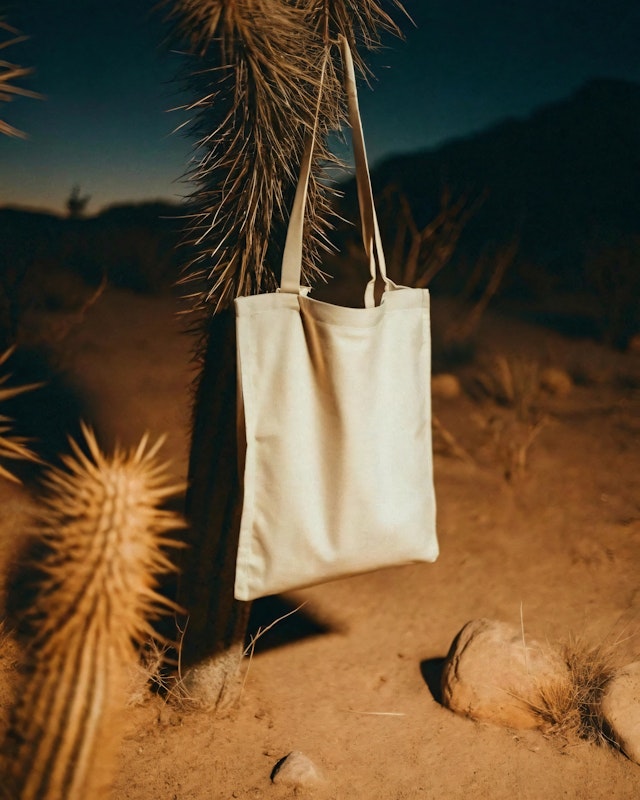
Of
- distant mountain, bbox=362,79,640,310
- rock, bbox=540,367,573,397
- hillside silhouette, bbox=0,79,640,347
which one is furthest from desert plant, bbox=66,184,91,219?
distant mountain, bbox=362,79,640,310

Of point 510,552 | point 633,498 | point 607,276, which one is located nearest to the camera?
point 510,552

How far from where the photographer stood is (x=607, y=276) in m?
6.13

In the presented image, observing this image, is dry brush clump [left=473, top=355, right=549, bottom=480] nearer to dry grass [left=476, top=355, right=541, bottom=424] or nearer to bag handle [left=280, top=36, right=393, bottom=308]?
dry grass [left=476, top=355, right=541, bottom=424]

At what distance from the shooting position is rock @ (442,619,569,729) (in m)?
2.06

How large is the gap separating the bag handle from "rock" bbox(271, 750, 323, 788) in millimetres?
1160

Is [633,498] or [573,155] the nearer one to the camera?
[633,498]

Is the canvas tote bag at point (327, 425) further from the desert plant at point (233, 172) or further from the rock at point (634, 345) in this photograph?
the rock at point (634, 345)

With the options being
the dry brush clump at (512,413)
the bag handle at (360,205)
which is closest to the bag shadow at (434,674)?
the bag handle at (360,205)

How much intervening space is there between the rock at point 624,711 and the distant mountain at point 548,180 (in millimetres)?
5860

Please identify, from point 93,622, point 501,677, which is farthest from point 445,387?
point 93,622

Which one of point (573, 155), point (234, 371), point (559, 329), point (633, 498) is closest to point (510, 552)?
point (633, 498)

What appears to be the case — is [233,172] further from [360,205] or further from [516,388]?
[516,388]

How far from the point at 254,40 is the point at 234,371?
721 millimetres

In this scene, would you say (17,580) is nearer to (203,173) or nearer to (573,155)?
(203,173)
